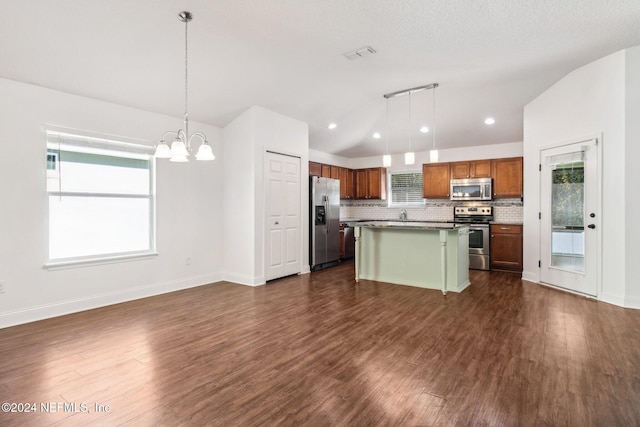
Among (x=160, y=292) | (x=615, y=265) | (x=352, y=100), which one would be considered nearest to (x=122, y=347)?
(x=160, y=292)

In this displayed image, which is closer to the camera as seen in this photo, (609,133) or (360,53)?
(360,53)

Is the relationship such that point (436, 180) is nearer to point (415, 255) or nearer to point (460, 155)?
point (460, 155)

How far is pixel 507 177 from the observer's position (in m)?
6.68

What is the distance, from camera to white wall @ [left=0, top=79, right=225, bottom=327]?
355cm

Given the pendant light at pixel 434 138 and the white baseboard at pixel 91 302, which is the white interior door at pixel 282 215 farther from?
the pendant light at pixel 434 138

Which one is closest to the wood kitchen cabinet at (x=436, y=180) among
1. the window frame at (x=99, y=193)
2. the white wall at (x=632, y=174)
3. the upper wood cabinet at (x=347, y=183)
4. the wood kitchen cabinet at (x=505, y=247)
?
the wood kitchen cabinet at (x=505, y=247)

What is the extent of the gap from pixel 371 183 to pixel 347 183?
61 cm

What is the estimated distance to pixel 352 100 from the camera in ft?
18.1

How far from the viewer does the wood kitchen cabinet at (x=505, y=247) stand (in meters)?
6.19

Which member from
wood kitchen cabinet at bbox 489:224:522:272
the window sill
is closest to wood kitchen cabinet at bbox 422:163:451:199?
wood kitchen cabinet at bbox 489:224:522:272

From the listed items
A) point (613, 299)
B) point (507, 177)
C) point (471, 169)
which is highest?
point (471, 169)

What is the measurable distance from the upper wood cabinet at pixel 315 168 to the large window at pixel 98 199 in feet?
10.8

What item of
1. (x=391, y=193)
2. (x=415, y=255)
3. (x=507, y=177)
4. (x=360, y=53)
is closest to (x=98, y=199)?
(x=360, y=53)

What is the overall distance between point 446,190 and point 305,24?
5.13 meters
